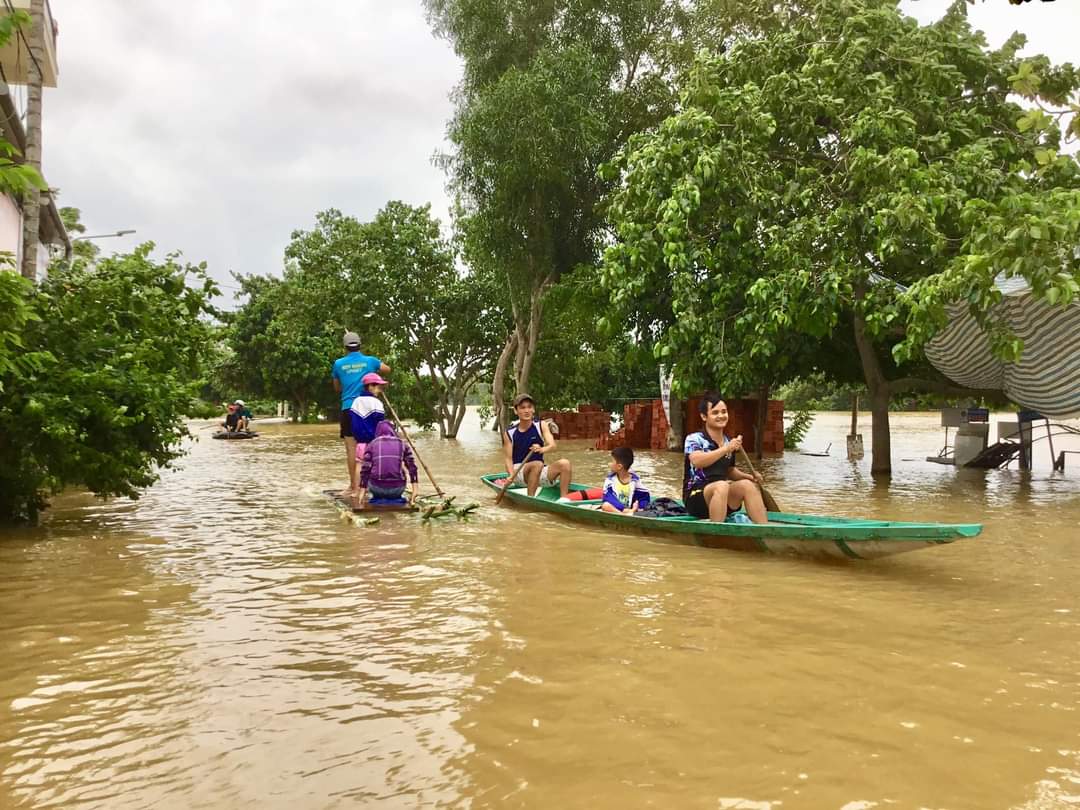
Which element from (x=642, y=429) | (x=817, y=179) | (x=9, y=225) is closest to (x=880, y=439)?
(x=817, y=179)

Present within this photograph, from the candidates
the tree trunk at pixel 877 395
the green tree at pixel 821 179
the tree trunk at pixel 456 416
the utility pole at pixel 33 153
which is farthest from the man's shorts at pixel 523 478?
the tree trunk at pixel 456 416

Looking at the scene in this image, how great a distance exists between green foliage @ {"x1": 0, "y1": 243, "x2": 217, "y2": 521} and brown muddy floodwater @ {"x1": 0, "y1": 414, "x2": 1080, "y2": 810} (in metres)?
0.70

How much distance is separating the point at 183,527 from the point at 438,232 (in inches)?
934

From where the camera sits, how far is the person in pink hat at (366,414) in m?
11.3

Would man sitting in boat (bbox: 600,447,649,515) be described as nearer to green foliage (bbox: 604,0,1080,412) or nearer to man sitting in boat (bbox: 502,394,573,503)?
man sitting in boat (bbox: 502,394,573,503)

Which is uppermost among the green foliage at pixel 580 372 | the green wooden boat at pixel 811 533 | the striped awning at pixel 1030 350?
the green foliage at pixel 580 372

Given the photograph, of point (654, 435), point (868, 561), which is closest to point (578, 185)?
point (654, 435)

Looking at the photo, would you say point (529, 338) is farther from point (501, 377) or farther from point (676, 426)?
point (676, 426)

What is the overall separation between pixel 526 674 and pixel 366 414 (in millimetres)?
6899

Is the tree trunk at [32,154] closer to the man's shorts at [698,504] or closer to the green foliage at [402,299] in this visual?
the man's shorts at [698,504]

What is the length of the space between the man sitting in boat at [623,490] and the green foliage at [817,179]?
519 cm

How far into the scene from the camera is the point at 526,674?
482 centimetres

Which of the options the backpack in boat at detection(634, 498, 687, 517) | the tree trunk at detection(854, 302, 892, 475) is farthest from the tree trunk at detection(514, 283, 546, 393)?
the backpack in boat at detection(634, 498, 687, 517)

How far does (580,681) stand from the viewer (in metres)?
4.68
